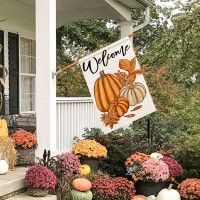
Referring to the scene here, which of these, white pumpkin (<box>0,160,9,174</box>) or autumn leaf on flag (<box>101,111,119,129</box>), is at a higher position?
autumn leaf on flag (<box>101,111,119,129</box>)

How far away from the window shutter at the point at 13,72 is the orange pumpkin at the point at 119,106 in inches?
119

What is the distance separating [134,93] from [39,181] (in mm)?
2165

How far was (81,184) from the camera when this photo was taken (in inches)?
202

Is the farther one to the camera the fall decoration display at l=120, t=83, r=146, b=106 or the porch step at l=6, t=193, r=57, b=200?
the fall decoration display at l=120, t=83, r=146, b=106

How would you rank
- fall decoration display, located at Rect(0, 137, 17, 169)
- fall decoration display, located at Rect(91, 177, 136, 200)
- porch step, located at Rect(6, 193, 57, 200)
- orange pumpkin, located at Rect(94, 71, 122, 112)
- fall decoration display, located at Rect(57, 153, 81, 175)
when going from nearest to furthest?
1. porch step, located at Rect(6, 193, 57, 200)
2. fall decoration display, located at Rect(0, 137, 17, 169)
3. fall decoration display, located at Rect(91, 177, 136, 200)
4. fall decoration display, located at Rect(57, 153, 81, 175)
5. orange pumpkin, located at Rect(94, 71, 122, 112)

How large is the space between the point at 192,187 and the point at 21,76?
15.9 feet

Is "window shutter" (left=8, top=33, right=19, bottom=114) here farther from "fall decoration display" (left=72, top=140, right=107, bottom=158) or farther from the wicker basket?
the wicker basket

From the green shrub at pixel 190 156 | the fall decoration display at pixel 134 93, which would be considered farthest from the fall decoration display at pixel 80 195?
the green shrub at pixel 190 156

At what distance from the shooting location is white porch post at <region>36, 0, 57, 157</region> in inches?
213

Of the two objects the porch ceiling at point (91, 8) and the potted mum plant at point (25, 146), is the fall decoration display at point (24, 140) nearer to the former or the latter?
the potted mum plant at point (25, 146)

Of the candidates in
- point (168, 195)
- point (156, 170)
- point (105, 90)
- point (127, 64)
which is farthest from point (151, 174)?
point (127, 64)

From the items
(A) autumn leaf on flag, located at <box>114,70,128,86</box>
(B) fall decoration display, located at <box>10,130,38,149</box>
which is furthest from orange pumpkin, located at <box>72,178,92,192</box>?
(A) autumn leaf on flag, located at <box>114,70,128,86</box>

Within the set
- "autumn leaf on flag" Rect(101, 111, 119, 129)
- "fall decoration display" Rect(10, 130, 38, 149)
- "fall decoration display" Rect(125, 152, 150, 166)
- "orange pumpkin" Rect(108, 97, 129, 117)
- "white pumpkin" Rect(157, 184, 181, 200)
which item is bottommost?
"white pumpkin" Rect(157, 184, 181, 200)

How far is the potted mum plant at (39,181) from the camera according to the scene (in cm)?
465
